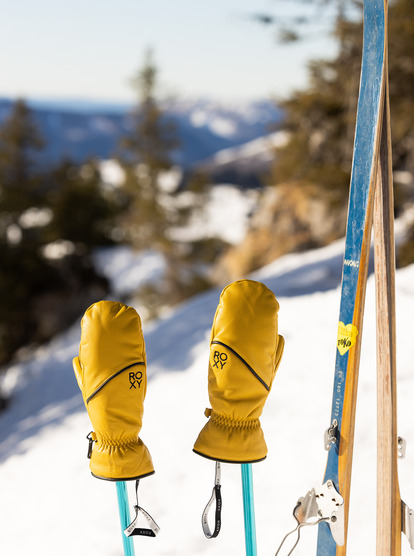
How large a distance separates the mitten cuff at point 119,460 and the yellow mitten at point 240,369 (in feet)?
0.63

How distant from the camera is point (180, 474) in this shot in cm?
292

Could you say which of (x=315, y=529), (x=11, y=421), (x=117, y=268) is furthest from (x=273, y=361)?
(x=117, y=268)

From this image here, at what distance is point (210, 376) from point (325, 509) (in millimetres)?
586

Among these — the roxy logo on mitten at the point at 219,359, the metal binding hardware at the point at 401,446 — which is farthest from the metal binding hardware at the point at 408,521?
the roxy logo on mitten at the point at 219,359

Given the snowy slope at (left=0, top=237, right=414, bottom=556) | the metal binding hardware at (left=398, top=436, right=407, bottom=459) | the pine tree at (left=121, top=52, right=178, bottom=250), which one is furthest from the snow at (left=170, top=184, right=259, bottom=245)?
the metal binding hardware at (left=398, top=436, right=407, bottom=459)

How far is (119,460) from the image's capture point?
1.69 m

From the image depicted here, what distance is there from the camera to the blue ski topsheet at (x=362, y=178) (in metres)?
1.63

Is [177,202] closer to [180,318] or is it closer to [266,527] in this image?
[180,318]

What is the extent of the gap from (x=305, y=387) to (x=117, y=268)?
50.6 feet

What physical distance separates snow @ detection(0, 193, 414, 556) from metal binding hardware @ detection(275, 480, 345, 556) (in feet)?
2.11

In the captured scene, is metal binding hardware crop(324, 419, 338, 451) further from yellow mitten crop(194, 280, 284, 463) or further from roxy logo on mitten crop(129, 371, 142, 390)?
roxy logo on mitten crop(129, 371, 142, 390)

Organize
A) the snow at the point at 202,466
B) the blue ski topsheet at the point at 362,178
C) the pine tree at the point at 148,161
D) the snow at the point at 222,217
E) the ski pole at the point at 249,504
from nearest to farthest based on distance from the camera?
the blue ski topsheet at the point at 362,178, the ski pole at the point at 249,504, the snow at the point at 202,466, the pine tree at the point at 148,161, the snow at the point at 222,217

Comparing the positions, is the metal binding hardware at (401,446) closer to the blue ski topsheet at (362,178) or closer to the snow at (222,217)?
the blue ski topsheet at (362,178)

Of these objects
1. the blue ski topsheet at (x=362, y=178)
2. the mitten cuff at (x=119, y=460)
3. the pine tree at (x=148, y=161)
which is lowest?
the mitten cuff at (x=119, y=460)
